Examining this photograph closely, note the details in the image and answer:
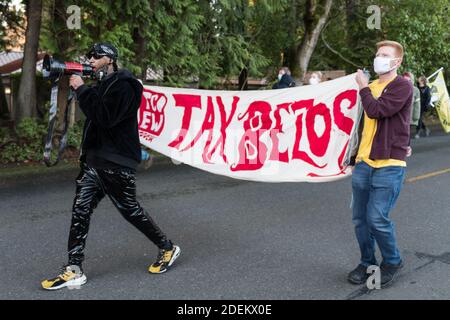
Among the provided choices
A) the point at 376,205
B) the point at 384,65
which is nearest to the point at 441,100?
the point at 384,65

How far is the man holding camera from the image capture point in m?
3.52

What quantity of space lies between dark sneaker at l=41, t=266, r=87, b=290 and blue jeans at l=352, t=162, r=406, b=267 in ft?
7.08

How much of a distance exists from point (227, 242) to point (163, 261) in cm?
99

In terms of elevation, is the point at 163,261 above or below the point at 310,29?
below

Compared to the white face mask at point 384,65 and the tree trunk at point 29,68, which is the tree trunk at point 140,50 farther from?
the white face mask at point 384,65

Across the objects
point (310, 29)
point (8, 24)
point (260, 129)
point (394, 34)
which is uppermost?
point (8, 24)

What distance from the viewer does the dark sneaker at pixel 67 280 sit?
11.9ft

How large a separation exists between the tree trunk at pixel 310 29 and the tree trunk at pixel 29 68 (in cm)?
856

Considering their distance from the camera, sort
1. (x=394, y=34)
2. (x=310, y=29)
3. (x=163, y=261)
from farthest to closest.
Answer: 1. (x=394, y=34)
2. (x=310, y=29)
3. (x=163, y=261)

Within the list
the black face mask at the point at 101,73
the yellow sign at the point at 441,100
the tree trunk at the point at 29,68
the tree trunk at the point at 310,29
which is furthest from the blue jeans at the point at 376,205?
the tree trunk at the point at 310,29

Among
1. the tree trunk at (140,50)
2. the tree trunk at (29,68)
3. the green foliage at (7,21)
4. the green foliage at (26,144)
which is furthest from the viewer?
the green foliage at (7,21)

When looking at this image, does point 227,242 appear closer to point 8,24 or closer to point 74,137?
point 74,137

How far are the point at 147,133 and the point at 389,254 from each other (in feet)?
9.70

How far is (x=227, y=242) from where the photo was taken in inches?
191
